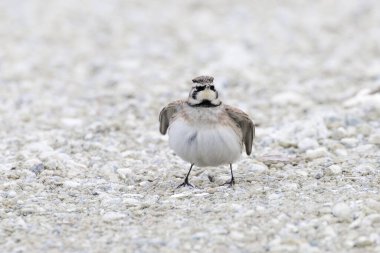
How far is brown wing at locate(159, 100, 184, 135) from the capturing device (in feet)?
24.8

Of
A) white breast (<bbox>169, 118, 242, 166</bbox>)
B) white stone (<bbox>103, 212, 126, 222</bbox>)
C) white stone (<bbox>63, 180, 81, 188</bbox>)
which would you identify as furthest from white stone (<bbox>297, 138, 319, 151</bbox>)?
white stone (<bbox>103, 212, 126, 222</bbox>)

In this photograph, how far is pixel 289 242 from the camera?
5.67 m

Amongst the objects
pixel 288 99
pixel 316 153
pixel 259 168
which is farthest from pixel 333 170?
pixel 288 99

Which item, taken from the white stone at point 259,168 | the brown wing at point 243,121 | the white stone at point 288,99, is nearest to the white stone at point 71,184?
the brown wing at point 243,121

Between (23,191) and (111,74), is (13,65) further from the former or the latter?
(23,191)

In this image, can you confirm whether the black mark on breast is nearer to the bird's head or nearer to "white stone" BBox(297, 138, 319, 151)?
the bird's head

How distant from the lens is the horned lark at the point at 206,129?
7.13 m

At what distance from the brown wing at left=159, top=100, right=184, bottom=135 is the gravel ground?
0.46 m

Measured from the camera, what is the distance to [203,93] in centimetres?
727

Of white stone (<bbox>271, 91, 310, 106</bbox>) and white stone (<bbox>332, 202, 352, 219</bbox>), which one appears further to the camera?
white stone (<bbox>271, 91, 310, 106</bbox>)

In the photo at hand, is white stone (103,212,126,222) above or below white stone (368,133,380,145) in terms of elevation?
below

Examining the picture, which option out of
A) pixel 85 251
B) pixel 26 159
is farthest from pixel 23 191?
pixel 85 251

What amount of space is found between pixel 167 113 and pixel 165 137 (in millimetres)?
1782

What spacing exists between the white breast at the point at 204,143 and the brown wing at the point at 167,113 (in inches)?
12.8
